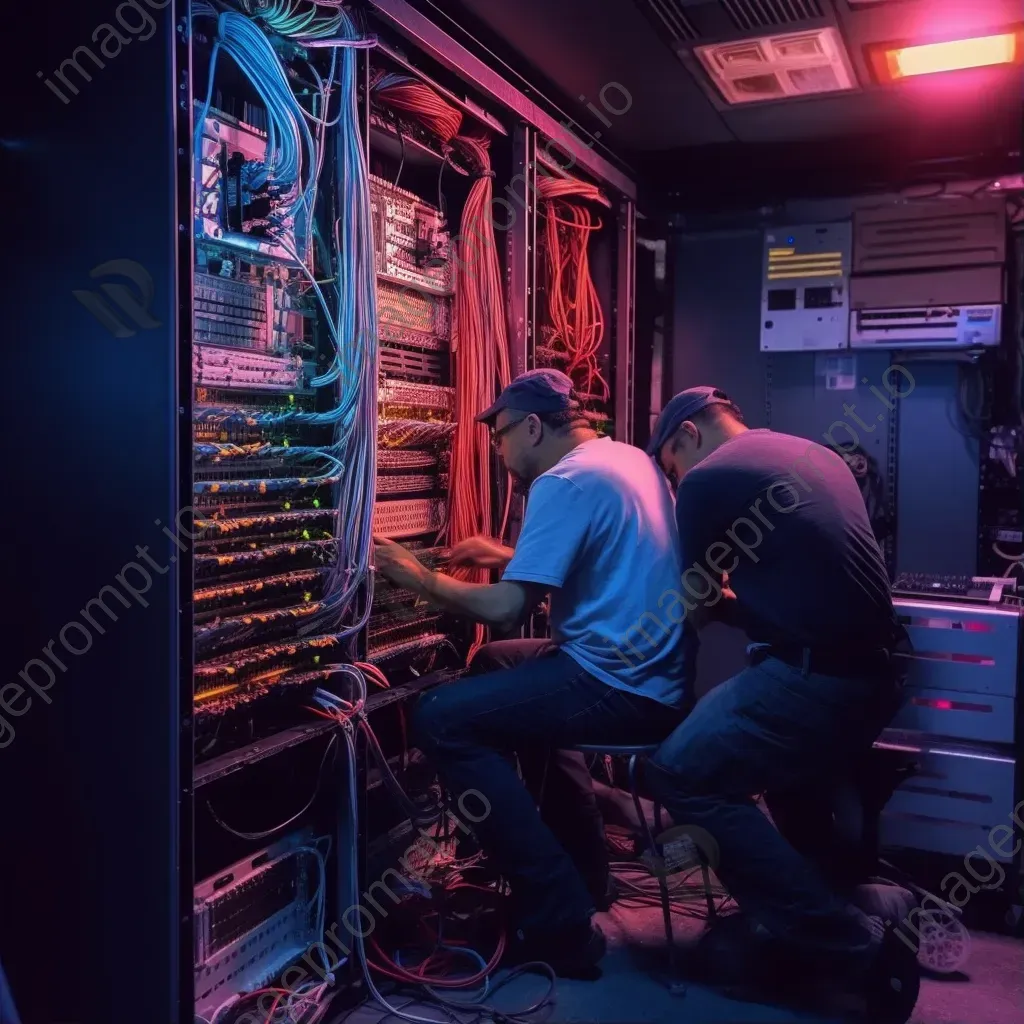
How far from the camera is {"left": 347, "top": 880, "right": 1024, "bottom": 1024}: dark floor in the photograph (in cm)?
212

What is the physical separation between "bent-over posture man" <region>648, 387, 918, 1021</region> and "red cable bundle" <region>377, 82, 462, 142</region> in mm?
1148

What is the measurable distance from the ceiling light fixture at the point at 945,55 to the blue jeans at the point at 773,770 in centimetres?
194

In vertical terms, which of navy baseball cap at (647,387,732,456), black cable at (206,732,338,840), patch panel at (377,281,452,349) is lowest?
black cable at (206,732,338,840)

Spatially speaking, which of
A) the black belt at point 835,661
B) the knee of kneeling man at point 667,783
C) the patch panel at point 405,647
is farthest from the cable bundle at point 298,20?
the knee of kneeling man at point 667,783

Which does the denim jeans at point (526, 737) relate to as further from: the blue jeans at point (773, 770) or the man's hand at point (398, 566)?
the man's hand at point (398, 566)

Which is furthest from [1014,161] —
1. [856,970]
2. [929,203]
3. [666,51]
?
[856,970]

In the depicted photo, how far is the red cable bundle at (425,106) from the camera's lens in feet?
7.77

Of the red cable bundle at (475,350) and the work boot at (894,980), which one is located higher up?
the red cable bundle at (475,350)

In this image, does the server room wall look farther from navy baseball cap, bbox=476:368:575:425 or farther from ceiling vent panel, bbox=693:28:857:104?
ceiling vent panel, bbox=693:28:857:104

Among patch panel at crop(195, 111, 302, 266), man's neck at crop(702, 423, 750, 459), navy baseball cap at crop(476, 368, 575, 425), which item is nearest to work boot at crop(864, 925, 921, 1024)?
man's neck at crop(702, 423, 750, 459)

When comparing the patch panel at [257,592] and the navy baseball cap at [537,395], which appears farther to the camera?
the navy baseball cap at [537,395]

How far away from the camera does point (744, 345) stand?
4.11 meters

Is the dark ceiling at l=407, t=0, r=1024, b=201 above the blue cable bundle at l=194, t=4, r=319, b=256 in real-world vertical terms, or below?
above

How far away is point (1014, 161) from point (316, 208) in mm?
2683
